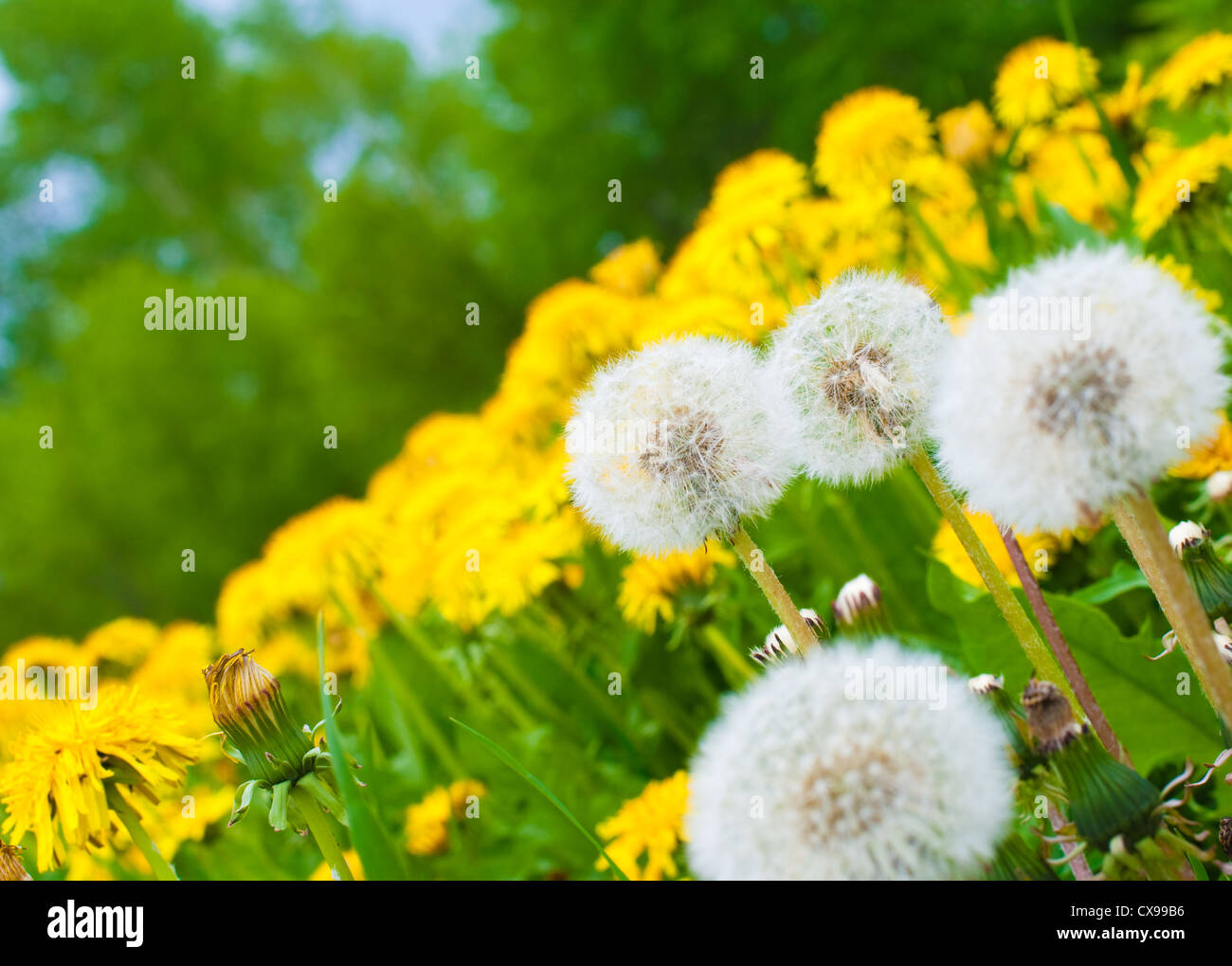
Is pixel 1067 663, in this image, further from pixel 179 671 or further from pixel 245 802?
pixel 179 671

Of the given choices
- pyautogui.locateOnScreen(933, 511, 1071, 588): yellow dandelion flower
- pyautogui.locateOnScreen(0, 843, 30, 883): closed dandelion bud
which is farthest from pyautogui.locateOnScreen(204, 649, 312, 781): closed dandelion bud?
pyautogui.locateOnScreen(933, 511, 1071, 588): yellow dandelion flower

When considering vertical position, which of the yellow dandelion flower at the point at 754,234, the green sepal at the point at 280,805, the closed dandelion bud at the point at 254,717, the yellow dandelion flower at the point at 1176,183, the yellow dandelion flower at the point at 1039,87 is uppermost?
the yellow dandelion flower at the point at 1039,87

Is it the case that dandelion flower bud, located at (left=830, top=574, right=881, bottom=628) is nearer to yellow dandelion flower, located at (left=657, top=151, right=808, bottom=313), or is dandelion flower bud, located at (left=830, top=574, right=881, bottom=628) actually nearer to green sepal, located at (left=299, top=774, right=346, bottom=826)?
green sepal, located at (left=299, top=774, right=346, bottom=826)

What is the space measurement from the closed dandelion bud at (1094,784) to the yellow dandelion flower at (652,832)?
0.63 m

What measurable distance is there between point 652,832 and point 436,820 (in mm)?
531

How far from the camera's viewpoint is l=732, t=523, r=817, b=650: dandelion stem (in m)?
0.72

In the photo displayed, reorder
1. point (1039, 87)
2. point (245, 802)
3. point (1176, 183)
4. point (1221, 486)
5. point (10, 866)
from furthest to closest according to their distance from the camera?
point (1039, 87) < point (1176, 183) < point (1221, 486) < point (10, 866) < point (245, 802)

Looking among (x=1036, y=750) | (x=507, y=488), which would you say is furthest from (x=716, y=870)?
(x=507, y=488)

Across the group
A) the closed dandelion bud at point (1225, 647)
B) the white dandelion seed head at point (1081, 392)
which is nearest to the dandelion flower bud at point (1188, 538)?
the closed dandelion bud at point (1225, 647)

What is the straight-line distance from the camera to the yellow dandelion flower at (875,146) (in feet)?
6.54

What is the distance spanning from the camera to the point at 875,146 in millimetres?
1996

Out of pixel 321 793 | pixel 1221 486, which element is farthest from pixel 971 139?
pixel 321 793

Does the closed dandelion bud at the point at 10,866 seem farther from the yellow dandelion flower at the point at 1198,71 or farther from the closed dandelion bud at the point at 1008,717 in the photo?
the yellow dandelion flower at the point at 1198,71

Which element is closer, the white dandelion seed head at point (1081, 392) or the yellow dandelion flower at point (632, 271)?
the white dandelion seed head at point (1081, 392)
